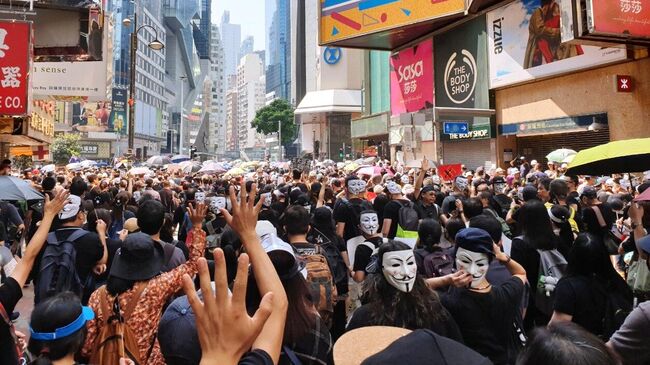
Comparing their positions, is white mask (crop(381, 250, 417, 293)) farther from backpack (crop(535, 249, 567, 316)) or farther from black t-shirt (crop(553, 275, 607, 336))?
backpack (crop(535, 249, 567, 316))

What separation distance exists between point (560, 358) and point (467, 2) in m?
25.8

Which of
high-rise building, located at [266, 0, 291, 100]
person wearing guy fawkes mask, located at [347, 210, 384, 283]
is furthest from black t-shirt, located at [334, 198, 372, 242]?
high-rise building, located at [266, 0, 291, 100]

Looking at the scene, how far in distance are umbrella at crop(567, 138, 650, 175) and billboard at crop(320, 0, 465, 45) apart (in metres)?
21.0

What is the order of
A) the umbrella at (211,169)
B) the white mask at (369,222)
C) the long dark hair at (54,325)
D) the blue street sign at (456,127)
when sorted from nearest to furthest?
the long dark hair at (54,325) < the white mask at (369,222) < the umbrella at (211,169) < the blue street sign at (456,127)

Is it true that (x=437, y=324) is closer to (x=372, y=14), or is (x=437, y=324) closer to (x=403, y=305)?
(x=403, y=305)

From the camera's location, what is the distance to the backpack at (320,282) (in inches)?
148

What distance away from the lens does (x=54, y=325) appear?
2137 millimetres

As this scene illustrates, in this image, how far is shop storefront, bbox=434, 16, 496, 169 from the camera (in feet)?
81.6

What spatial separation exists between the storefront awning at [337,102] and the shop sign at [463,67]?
1404 inches

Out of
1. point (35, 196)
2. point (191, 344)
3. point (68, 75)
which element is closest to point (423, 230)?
point (191, 344)

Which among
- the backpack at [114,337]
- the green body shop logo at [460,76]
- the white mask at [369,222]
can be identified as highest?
the green body shop logo at [460,76]

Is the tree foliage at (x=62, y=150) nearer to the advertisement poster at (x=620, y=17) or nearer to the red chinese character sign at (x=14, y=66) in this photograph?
the red chinese character sign at (x=14, y=66)

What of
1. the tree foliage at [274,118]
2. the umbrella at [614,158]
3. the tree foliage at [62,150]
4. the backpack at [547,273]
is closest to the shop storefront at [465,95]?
the umbrella at [614,158]

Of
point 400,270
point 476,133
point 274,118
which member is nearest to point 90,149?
point 274,118
